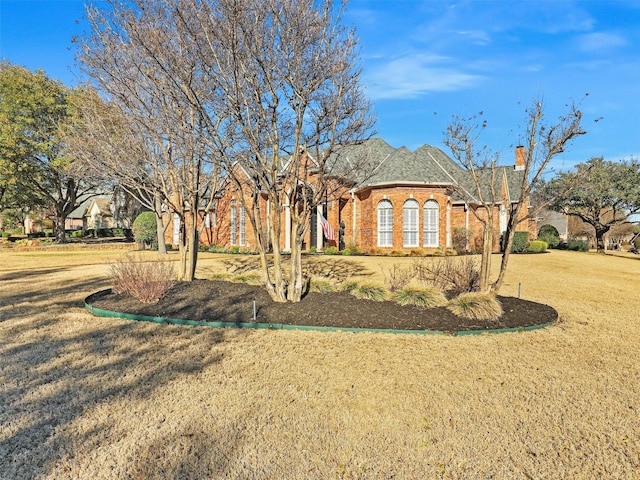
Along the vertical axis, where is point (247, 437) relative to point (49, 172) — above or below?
below

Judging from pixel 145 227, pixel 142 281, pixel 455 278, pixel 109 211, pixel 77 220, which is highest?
pixel 109 211

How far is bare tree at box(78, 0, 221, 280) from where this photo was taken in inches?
289

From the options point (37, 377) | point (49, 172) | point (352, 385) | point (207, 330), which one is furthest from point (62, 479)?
point (49, 172)

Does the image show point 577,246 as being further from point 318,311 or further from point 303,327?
point 303,327

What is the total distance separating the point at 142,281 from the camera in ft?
27.0

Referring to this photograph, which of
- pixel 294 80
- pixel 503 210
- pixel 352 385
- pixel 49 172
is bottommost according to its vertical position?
pixel 352 385

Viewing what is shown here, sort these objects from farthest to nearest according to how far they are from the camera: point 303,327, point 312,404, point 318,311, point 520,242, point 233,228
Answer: point 233,228 → point 520,242 → point 318,311 → point 303,327 → point 312,404

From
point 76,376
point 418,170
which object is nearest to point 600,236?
point 418,170

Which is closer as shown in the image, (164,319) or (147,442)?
(147,442)

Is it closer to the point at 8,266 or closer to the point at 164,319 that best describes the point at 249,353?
the point at 164,319

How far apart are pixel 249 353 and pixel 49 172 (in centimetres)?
3357

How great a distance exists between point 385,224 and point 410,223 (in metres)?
1.34

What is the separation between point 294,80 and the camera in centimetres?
719

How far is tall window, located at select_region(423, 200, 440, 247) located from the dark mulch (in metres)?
12.4
